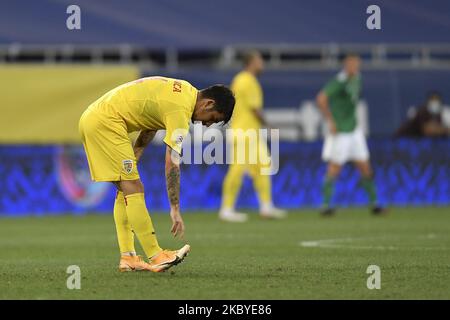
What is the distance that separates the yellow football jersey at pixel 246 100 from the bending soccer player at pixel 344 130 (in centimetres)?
107

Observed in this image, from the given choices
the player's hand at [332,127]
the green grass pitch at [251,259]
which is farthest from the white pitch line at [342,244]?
the player's hand at [332,127]

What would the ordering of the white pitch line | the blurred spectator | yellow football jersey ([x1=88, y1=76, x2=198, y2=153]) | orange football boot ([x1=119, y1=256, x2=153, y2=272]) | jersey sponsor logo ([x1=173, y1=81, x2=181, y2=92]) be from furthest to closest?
the blurred spectator → the white pitch line → orange football boot ([x1=119, y1=256, x2=153, y2=272]) → jersey sponsor logo ([x1=173, y1=81, x2=181, y2=92]) → yellow football jersey ([x1=88, y1=76, x2=198, y2=153])

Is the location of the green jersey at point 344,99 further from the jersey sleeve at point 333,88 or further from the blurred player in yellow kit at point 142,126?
the blurred player in yellow kit at point 142,126

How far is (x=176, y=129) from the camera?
855cm

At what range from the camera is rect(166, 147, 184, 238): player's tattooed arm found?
28.0ft

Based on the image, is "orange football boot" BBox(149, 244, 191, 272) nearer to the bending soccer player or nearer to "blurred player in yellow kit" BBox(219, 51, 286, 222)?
"blurred player in yellow kit" BBox(219, 51, 286, 222)

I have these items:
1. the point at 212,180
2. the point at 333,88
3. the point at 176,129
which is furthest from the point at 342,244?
the point at 212,180

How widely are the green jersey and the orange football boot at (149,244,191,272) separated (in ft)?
28.4

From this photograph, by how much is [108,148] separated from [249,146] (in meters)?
7.98

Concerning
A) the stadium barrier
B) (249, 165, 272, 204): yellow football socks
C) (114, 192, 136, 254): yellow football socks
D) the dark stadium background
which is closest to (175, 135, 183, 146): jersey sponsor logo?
(114, 192, 136, 254): yellow football socks

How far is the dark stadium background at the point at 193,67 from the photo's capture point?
58.2ft

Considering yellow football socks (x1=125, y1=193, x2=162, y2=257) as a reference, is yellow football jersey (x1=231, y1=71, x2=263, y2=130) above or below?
above
